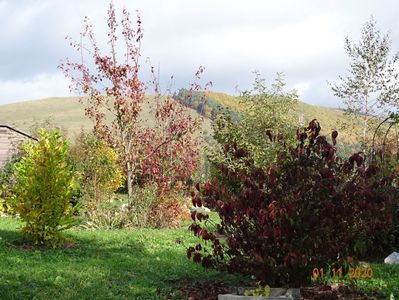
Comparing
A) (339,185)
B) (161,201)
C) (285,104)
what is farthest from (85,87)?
(285,104)

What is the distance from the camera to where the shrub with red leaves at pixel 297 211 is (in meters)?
6.47

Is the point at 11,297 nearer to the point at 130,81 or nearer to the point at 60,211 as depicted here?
the point at 60,211

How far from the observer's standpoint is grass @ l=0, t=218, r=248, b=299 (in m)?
7.06

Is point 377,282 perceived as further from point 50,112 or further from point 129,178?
point 50,112

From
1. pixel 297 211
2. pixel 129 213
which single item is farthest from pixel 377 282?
pixel 129 213

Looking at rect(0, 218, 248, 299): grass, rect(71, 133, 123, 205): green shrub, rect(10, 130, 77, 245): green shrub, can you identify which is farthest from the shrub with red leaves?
rect(71, 133, 123, 205): green shrub

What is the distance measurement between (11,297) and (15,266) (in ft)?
6.48

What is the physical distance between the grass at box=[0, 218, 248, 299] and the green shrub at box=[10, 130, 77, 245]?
1.75ft

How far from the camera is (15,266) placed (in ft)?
28.1

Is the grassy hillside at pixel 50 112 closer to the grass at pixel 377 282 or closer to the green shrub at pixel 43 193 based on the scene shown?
the green shrub at pixel 43 193

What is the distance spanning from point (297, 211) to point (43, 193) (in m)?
5.85

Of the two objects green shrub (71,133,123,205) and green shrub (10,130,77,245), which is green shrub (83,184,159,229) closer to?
green shrub (71,133,123,205)
